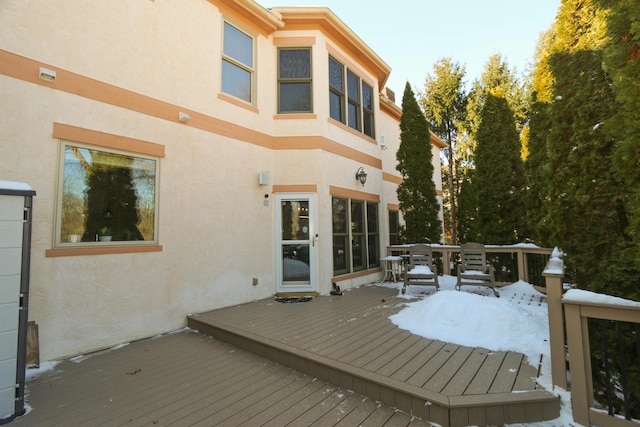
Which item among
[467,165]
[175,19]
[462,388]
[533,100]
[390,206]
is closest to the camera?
[462,388]

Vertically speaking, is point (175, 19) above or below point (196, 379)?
above

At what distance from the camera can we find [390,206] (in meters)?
9.59

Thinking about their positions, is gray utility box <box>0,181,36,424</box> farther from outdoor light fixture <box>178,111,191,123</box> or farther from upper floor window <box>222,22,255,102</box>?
upper floor window <box>222,22,255,102</box>

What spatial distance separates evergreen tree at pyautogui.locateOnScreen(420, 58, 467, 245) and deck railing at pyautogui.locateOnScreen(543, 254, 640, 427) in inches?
643

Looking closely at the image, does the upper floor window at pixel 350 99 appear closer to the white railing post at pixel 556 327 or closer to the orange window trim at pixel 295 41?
the orange window trim at pixel 295 41

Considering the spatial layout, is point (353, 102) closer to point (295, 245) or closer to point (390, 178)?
point (390, 178)

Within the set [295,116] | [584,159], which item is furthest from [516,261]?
[295,116]

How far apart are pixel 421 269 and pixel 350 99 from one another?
15.2 ft

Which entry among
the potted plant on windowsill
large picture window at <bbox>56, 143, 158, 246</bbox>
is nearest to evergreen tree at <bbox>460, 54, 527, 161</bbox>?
large picture window at <bbox>56, 143, 158, 246</bbox>

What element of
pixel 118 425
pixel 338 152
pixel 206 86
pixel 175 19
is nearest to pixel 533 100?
pixel 338 152

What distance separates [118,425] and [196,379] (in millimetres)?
799

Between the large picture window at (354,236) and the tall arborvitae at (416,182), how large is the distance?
1.00 metres

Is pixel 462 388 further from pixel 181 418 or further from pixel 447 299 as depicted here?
pixel 181 418

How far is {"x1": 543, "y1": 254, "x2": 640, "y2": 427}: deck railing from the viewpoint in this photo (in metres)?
2.11
